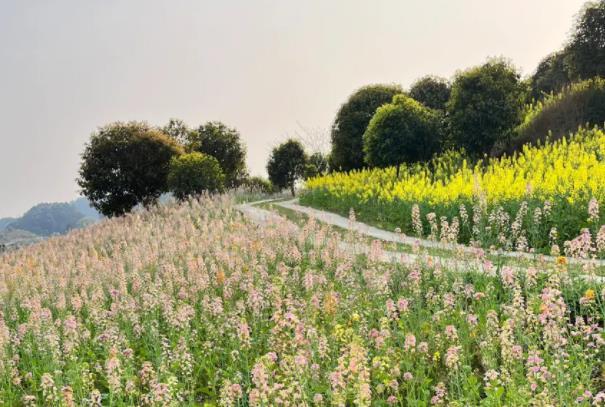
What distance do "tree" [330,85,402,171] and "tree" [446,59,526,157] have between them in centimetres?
551

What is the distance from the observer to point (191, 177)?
2967cm

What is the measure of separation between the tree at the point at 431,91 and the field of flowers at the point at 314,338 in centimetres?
2168

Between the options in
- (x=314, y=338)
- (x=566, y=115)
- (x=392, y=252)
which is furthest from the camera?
(x=566, y=115)

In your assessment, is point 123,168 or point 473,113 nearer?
point 473,113

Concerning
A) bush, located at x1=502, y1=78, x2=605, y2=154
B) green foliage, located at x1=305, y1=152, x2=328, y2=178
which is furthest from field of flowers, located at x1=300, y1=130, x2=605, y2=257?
green foliage, located at x1=305, y1=152, x2=328, y2=178

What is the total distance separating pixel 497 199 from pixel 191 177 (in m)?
17.0

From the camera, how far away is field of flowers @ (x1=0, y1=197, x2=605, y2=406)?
19.4ft

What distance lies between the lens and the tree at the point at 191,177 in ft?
97.4

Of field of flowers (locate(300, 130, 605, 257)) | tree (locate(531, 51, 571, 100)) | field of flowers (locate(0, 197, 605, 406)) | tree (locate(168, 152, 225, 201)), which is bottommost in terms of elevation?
field of flowers (locate(0, 197, 605, 406))

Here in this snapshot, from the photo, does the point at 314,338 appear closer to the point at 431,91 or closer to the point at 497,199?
the point at 497,199

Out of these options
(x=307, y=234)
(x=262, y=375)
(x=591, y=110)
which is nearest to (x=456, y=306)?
(x=262, y=375)

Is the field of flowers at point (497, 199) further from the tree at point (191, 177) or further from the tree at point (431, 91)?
the tree at point (431, 91)

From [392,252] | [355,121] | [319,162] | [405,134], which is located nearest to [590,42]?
[405,134]

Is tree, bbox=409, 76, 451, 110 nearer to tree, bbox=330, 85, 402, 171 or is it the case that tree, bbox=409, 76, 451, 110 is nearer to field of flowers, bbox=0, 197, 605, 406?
tree, bbox=330, 85, 402, 171
